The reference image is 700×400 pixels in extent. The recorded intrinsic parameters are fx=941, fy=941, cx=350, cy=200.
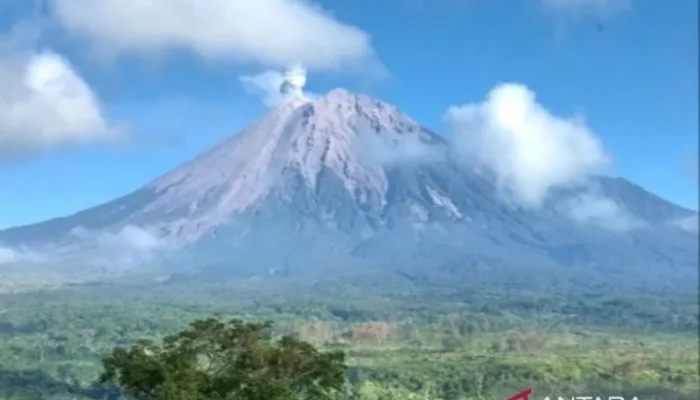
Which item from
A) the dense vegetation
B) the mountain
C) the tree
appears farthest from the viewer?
the mountain

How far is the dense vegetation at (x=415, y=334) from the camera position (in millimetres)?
14180

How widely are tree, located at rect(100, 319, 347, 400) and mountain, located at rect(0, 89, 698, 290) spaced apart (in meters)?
41.4

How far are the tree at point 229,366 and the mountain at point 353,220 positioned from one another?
4137 cm

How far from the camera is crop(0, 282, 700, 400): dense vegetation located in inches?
558

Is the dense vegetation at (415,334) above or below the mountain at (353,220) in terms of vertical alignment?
below

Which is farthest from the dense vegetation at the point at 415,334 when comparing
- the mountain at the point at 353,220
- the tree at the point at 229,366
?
the mountain at the point at 353,220

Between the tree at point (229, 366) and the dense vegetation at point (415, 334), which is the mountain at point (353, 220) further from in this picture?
the tree at point (229, 366)

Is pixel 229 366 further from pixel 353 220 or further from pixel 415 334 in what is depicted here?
pixel 353 220

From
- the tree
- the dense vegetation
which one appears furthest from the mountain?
the tree

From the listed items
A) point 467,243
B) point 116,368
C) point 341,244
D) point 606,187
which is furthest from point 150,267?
point 116,368

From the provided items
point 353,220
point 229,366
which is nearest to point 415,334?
point 229,366

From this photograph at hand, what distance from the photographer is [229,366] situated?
7855 mm

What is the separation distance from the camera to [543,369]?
15781mm

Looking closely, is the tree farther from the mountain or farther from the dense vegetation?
the mountain
